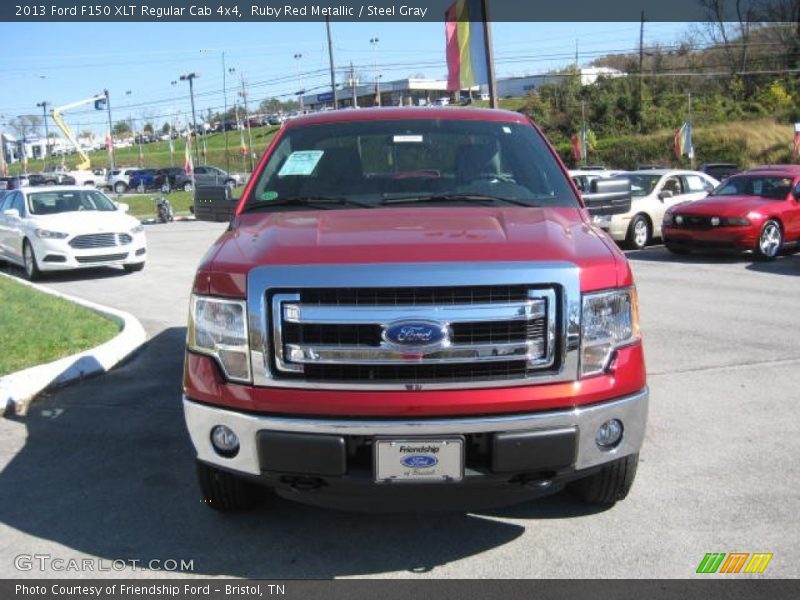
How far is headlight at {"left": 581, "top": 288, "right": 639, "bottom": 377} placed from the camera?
316 centimetres

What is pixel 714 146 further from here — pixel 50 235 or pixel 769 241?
pixel 50 235

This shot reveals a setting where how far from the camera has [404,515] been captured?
3844 mm

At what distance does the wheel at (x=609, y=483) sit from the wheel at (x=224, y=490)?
1610 mm

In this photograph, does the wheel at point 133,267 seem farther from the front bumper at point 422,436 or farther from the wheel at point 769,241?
the front bumper at point 422,436

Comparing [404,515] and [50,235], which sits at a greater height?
[50,235]

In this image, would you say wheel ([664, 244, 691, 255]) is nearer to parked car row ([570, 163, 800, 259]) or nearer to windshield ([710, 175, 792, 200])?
parked car row ([570, 163, 800, 259])

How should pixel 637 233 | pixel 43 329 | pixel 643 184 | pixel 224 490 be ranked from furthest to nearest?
pixel 643 184 < pixel 637 233 < pixel 43 329 < pixel 224 490

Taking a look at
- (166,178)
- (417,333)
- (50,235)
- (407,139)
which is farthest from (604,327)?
(166,178)

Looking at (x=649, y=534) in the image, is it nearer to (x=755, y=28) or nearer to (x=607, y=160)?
(x=607, y=160)

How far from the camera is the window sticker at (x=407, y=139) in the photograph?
4629mm

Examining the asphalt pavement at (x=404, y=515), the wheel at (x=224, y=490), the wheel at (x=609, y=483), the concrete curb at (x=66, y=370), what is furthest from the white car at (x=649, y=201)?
the wheel at (x=224, y=490)

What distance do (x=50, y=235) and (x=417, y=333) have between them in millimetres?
11156

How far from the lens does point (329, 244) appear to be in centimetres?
328

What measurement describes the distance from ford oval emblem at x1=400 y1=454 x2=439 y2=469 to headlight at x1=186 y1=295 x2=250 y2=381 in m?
0.73
